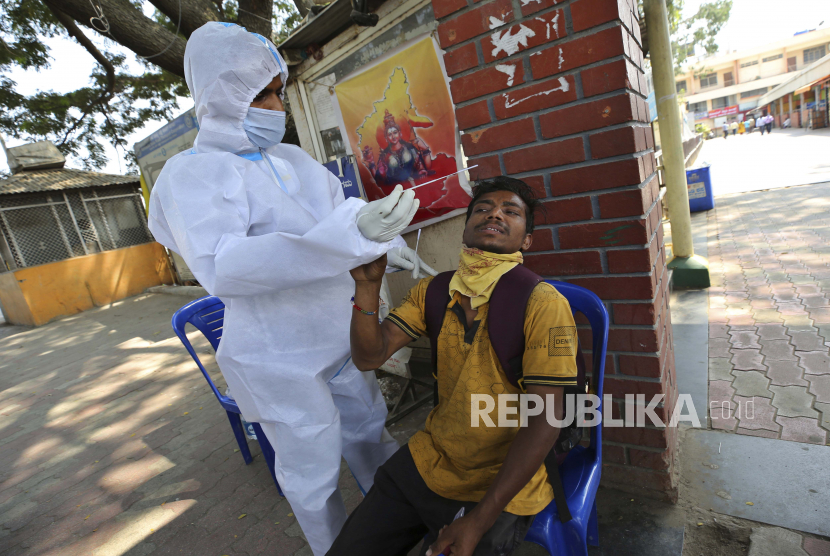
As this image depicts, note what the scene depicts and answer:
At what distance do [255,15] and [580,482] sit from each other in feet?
16.8

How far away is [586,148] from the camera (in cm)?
159

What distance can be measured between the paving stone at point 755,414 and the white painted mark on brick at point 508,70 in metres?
2.01

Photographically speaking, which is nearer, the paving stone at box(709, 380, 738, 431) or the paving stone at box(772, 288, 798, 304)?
the paving stone at box(709, 380, 738, 431)

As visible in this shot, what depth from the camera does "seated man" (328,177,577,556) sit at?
123cm

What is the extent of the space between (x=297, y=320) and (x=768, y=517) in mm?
1903

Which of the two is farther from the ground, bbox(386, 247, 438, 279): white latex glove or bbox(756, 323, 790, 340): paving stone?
bbox(386, 247, 438, 279): white latex glove

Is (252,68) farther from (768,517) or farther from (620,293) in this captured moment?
(768,517)

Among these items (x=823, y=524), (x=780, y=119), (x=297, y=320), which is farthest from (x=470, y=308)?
(x=780, y=119)

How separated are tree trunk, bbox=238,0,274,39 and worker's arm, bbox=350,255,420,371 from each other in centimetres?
433

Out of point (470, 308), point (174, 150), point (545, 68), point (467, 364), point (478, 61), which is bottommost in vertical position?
point (467, 364)

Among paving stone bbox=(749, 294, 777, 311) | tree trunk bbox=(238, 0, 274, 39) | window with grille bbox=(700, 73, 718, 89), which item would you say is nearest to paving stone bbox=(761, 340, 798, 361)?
paving stone bbox=(749, 294, 777, 311)

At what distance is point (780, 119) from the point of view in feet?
111

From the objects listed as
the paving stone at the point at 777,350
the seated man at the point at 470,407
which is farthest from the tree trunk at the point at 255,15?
the paving stone at the point at 777,350

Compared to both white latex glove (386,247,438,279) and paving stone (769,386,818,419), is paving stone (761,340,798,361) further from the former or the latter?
white latex glove (386,247,438,279)
